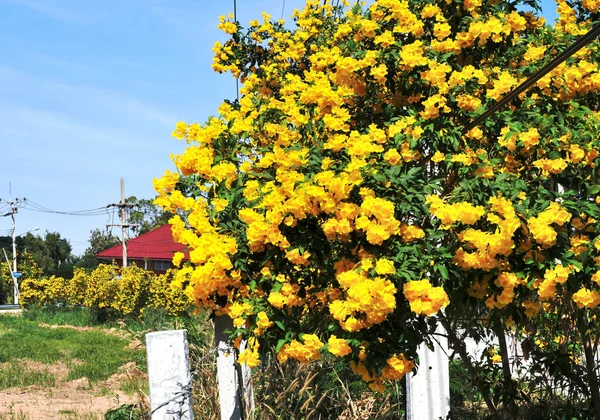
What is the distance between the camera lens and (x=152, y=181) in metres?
4.26

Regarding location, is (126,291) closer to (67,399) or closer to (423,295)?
(67,399)

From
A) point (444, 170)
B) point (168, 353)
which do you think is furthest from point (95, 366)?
point (444, 170)

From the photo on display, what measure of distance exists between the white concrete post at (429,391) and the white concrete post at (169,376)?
2.53 metres

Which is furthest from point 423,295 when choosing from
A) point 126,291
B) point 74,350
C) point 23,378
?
point 126,291

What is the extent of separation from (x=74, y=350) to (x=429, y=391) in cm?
1042

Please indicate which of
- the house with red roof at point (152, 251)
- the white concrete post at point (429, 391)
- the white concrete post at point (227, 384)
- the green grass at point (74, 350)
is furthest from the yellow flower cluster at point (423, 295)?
the house with red roof at point (152, 251)

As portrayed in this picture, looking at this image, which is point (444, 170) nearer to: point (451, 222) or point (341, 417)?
point (451, 222)

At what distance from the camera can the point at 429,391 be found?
19.5 ft

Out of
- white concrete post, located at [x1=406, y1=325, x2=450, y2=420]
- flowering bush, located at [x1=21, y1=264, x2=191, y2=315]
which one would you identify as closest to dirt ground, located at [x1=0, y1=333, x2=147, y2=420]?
white concrete post, located at [x1=406, y1=325, x2=450, y2=420]

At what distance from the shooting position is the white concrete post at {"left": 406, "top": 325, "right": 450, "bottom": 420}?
19.4 feet

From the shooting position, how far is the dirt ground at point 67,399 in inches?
322

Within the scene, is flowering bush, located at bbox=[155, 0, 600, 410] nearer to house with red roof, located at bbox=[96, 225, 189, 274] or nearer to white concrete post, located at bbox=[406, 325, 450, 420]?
white concrete post, located at bbox=[406, 325, 450, 420]

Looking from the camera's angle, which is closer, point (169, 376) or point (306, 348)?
point (306, 348)

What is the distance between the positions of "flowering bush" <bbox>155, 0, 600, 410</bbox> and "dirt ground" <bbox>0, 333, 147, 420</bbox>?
4140mm
